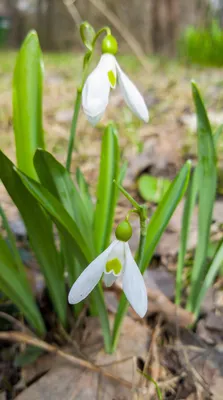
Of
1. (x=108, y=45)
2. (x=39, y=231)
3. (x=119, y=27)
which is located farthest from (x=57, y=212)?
(x=119, y=27)

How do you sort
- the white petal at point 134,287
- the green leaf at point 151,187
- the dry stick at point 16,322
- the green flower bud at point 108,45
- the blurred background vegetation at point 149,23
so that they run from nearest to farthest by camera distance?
1. the white petal at point 134,287
2. the green flower bud at point 108,45
3. the dry stick at point 16,322
4. the green leaf at point 151,187
5. the blurred background vegetation at point 149,23

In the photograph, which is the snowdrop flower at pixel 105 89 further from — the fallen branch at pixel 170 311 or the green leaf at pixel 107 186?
the fallen branch at pixel 170 311

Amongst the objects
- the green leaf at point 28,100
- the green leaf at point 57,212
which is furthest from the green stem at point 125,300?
the green leaf at point 28,100

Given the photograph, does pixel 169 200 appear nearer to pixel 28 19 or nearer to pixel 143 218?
pixel 143 218

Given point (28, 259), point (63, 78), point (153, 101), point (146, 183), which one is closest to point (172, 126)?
point (153, 101)

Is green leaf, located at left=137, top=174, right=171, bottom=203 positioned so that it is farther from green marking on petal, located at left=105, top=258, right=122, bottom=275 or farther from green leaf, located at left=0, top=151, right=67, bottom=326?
green marking on petal, located at left=105, top=258, right=122, bottom=275

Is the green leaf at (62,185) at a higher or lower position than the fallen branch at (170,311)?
higher

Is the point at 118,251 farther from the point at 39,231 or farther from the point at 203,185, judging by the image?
the point at 203,185
